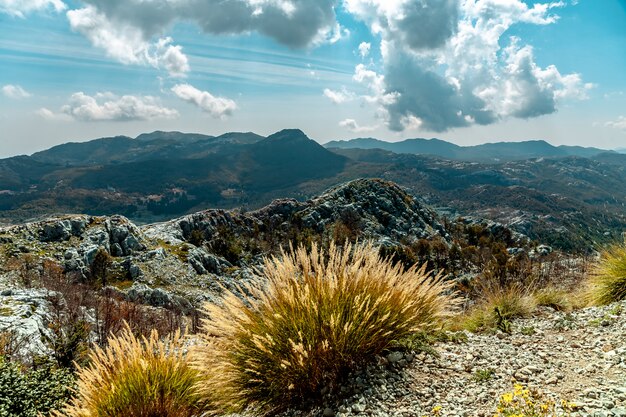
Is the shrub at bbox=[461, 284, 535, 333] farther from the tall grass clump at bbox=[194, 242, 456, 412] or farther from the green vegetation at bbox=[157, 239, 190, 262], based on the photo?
the green vegetation at bbox=[157, 239, 190, 262]

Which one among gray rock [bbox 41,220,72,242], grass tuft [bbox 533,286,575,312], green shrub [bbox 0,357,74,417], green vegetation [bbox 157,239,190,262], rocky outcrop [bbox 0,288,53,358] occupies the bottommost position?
green vegetation [bbox 157,239,190,262]

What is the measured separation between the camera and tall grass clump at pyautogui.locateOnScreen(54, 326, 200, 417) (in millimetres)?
5027

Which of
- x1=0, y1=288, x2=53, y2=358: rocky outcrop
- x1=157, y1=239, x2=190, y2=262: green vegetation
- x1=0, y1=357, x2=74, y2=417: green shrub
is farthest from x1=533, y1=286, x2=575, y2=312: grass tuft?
x1=157, y1=239, x2=190, y2=262: green vegetation

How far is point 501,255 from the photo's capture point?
8562cm

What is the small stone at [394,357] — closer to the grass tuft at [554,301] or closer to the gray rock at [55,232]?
the grass tuft at [554,301]

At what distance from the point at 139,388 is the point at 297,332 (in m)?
2.37

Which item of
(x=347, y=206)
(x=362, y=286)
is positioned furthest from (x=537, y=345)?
(x=347, y=206)

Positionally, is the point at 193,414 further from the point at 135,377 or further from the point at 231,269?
→ the point at 231,269

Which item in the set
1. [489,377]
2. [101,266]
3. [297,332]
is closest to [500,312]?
[489,377]

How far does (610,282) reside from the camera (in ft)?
28.3

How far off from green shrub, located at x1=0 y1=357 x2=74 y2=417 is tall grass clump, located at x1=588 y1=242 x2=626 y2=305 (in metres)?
12.0

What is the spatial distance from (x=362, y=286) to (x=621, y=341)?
402 centimetres

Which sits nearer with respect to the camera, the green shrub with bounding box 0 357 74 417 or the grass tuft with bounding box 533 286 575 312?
the green shrub with bounding box 0 357 74 417

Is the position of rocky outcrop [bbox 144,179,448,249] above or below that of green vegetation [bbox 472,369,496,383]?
below
